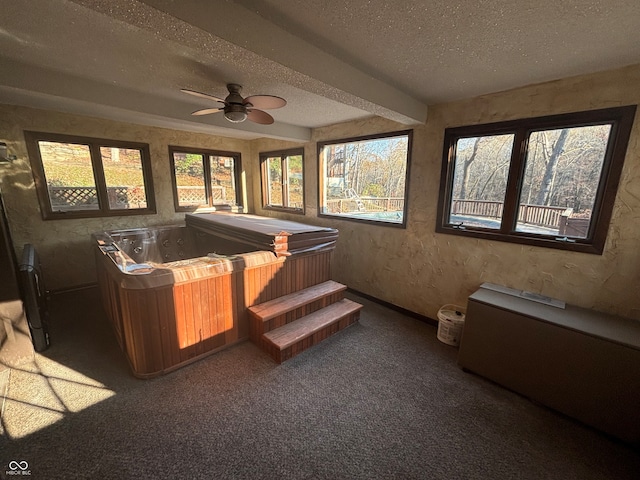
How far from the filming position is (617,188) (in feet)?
5.74

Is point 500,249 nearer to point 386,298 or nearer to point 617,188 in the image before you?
point 617,188

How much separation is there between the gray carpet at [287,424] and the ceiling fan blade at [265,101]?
2.09 m

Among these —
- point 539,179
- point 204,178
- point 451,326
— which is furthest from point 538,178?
point 204,178

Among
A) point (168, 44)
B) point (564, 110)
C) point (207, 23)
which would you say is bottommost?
point (564, 110)

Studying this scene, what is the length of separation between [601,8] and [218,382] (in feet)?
9.84

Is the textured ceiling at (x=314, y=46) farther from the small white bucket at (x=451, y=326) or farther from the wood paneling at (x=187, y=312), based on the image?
the small white bucket at (x=451, y=326)

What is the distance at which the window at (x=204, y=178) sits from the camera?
4.07 meters

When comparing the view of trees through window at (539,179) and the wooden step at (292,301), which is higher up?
the view of trees through window at (539,179)

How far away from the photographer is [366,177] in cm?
355

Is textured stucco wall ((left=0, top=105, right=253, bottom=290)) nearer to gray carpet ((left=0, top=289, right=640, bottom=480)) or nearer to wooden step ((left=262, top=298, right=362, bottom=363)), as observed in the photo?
gray carpet ((left=0, top=289, right=640, bottom=480))

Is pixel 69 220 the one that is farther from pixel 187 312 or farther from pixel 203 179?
pixel 187 312

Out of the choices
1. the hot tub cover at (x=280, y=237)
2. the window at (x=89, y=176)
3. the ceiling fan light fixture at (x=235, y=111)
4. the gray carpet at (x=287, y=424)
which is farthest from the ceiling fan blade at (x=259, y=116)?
the window at (x=89, y=176)

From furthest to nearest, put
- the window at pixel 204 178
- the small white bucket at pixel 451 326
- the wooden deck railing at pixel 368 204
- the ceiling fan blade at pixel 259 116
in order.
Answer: the window at pixel 204 178, the wooden deck railing at pixel 368 204, the small white bucket at pixel 451 326, the ceiling fan blade at pixel 259 116

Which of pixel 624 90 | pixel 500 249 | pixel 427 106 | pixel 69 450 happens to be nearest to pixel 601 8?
pixel 624 90
